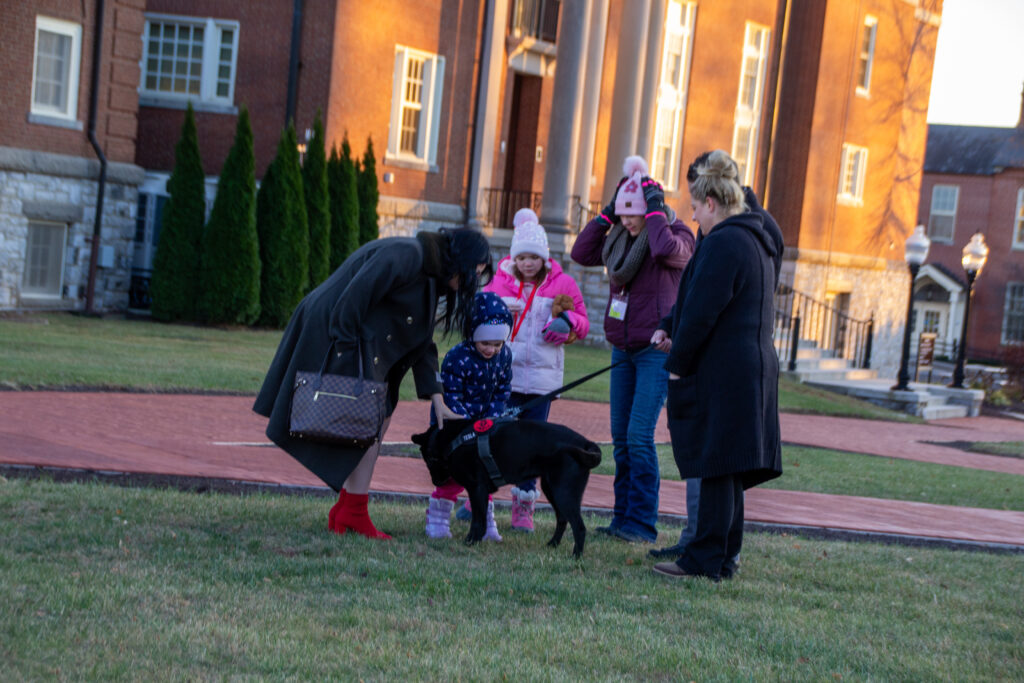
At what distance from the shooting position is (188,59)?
66.4ft

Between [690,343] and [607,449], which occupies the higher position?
[690,343]

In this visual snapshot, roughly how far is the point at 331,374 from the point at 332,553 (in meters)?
0.85

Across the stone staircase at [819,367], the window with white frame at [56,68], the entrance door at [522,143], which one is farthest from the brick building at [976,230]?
the window with white frame at [56,68]

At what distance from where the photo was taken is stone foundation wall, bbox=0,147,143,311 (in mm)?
17469

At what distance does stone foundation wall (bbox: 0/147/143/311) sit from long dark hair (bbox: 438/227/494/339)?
13894 millimetres

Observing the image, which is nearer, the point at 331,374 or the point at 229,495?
the point at 331,374

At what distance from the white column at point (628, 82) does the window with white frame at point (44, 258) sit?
10.9 metres

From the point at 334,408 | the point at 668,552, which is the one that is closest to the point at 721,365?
the point at 668,552

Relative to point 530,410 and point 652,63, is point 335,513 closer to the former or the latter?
point 530,410

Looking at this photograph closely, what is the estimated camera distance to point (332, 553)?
537 cm

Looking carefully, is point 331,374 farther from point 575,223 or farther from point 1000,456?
point 575,223

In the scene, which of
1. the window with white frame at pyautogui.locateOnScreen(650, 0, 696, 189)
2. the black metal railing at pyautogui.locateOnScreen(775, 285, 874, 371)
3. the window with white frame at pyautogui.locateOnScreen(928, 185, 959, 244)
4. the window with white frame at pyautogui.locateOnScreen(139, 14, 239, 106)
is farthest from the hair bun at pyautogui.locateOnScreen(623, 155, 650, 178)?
the window with white frame at pyautogui.locateOnScreen(928, 185, 959, 244)

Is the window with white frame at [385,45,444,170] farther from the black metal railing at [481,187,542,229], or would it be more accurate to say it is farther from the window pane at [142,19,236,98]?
the window pane at [142,19,236,98]

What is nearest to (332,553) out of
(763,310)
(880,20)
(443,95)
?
(763,310)
